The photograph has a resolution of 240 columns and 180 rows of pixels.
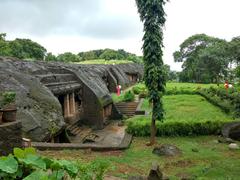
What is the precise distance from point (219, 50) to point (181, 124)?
30.5m

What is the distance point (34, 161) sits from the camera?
4539 millimetres

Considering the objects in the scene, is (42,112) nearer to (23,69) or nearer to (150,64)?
(23,69)

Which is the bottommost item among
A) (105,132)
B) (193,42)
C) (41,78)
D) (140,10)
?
(105,132)

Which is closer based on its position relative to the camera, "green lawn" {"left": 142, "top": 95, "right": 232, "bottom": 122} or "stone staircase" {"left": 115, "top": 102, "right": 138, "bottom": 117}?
"green lawn" {"left": 142, "top": 95, "right": 232, "bottom": 122}

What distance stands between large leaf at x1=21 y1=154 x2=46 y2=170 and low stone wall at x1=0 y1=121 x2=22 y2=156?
0.93 meters

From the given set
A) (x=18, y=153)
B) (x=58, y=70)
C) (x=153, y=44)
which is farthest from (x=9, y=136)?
(x=58, y=70)

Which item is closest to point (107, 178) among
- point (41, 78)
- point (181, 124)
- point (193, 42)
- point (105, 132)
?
point (181, 124)

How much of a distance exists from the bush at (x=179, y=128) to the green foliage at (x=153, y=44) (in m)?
3.12

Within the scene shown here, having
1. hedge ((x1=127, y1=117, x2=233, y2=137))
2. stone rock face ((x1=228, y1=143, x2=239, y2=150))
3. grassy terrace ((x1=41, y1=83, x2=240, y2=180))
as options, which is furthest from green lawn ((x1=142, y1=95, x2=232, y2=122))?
stone rock face ((x1=228, y1=143, x2=239, y2=150))

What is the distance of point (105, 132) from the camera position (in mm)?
22969

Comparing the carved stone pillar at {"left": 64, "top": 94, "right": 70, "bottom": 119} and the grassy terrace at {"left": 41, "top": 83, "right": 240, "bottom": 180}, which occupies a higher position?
the carved stone pillar at {"left": 64, "top": 94, "right": 70, "bottom": 119}

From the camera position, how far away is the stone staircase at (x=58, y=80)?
19109mm

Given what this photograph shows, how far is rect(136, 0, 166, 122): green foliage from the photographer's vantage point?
1462 centimetres

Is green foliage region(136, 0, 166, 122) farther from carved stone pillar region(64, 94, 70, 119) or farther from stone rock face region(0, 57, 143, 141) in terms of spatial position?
carved stone pillar region(64, 94, 70, 119)
